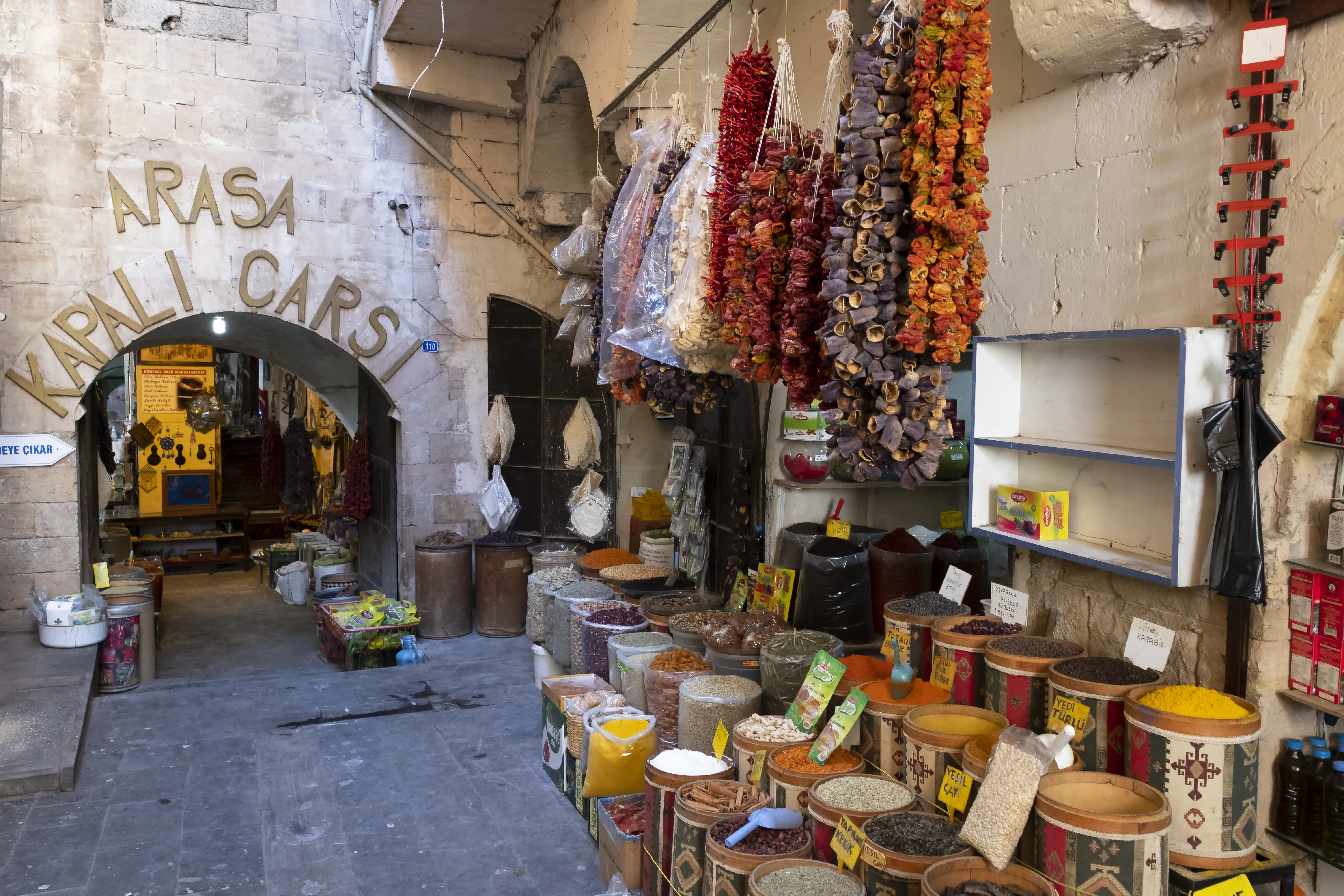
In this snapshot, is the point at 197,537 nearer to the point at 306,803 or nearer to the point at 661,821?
the point at 306,803

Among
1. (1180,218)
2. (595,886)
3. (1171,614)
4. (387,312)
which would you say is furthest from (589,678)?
(387,312)

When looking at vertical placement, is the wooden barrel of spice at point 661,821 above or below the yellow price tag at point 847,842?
below

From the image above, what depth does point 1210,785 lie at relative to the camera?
199 centimetres

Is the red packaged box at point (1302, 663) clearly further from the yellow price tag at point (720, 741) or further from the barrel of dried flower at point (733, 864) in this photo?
the yellow price tag at point (720, 741)

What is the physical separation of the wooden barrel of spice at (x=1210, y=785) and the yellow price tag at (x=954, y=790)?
408mm

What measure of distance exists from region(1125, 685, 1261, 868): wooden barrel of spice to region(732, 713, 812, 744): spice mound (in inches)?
40.6

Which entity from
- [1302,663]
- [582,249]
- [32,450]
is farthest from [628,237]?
[32,450]

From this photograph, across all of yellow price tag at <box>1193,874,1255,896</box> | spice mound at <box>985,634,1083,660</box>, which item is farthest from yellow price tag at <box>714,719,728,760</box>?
yellow price tag at <box>1193,874,1255,896</box>

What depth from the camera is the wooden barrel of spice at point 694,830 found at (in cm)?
259

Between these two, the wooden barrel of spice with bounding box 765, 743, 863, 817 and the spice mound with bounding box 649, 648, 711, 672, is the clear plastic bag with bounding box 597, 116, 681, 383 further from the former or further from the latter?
the wooden barrel of spice with bounding box 765, 743, 863, 817

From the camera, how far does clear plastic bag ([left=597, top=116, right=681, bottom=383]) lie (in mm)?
3555

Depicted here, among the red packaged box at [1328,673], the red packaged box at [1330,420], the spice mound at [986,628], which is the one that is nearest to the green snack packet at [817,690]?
the spice mound at [986,628]

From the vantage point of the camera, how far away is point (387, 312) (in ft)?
22.2

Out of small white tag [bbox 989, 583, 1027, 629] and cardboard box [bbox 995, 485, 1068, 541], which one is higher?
cardboard box [bbox 995, 485, 1068, 541]
